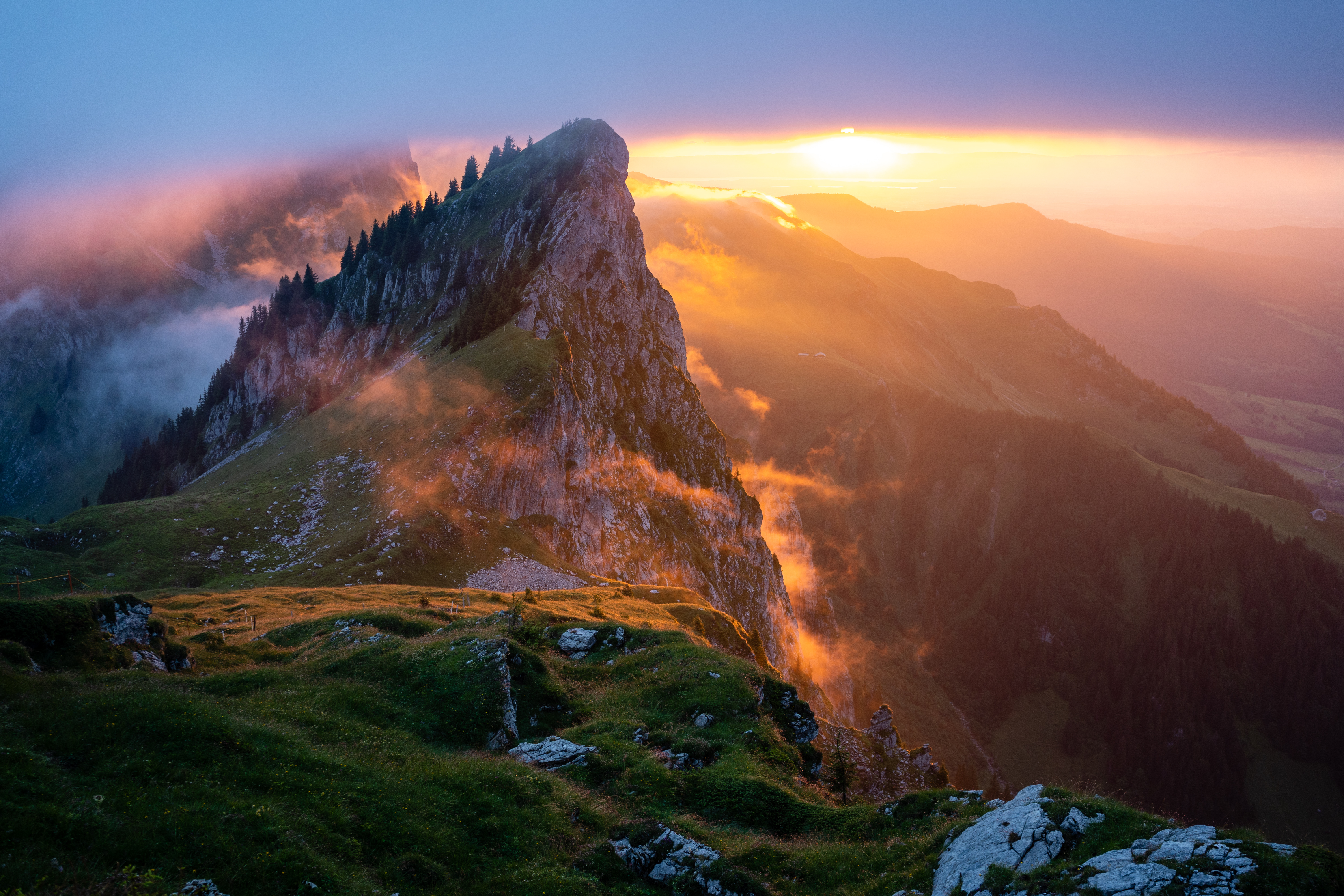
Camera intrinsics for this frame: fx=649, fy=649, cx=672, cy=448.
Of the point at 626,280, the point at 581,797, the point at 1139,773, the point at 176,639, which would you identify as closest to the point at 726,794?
the point at 581,797

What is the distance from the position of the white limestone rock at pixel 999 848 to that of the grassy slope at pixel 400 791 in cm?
78

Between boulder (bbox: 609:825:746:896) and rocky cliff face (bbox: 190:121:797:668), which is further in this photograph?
rocky cliff face (bbox: 190:121:797:668)

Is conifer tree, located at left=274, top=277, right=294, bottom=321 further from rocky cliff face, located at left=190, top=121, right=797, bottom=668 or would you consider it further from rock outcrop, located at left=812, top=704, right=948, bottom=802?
rock outcrop, located at left=812, top=704, right=948, bottom=802

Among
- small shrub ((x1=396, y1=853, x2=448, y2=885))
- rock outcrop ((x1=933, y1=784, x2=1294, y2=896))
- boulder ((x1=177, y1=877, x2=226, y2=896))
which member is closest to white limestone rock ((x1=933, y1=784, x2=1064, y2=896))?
rock outcrop ((x1=933, y1=784, x2=1294, y2=896))

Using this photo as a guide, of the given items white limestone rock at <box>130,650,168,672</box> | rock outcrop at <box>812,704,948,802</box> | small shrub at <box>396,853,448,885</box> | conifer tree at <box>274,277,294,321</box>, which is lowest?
rock outcrop at <box>812,704,948,802</box>

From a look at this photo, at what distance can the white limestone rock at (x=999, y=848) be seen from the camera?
65.4ft

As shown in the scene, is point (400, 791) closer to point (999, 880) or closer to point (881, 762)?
point (999, 880)

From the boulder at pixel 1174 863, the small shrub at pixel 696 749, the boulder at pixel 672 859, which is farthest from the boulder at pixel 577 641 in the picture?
the boulder at pixel 1174 863

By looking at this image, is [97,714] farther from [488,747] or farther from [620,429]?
[620,429]

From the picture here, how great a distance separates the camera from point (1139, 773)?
19688cm

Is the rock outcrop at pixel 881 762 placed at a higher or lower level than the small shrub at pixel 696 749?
lower

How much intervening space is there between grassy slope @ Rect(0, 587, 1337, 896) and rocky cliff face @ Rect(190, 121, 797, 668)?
157ft

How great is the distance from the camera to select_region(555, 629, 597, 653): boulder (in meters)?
44.5

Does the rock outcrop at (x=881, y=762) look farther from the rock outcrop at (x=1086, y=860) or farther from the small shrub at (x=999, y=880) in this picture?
the small shrub at (x=999, y=880)
